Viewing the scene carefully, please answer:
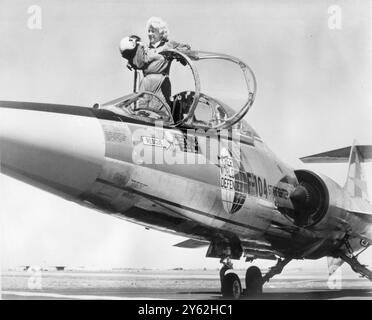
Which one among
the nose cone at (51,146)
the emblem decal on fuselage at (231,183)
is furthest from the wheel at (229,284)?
the nose cone at (51,146)

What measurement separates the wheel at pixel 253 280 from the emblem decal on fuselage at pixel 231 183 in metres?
2.51

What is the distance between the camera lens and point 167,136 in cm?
723

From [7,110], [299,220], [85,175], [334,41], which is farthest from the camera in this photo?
[299,220]

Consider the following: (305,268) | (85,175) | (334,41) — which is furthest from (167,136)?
(305,268)

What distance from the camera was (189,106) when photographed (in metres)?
7.81

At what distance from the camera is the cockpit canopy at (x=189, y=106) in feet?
23.9

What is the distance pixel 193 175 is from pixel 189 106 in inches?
35.4

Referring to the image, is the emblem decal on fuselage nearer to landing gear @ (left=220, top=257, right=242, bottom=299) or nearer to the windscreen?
the windscreen

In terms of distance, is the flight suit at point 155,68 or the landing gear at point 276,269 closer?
the flight suit at point 155,68

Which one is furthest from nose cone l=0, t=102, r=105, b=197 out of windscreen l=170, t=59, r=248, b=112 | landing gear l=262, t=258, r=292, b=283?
landing gear l=262, t=258, r=292, b=283

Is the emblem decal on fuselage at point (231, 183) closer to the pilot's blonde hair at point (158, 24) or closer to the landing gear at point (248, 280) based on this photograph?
the landing gear at point (248, 280)

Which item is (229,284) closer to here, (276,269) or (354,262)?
(276,269)
